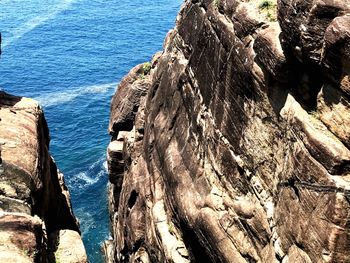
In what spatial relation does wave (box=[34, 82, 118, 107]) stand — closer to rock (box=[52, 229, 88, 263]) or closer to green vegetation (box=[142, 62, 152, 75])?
green vegetation (box=[142, 62, 152, 75])

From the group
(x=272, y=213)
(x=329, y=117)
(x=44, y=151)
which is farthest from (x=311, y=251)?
(x=44, y=151)

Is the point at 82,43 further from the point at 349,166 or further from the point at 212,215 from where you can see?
the point at 349,166

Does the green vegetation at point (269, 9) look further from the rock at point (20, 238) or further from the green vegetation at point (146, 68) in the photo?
the green vegetation at point (146, 68)

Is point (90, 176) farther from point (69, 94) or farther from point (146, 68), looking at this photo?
point (69, 94)

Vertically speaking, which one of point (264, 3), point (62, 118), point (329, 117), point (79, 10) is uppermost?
point (264, 3)

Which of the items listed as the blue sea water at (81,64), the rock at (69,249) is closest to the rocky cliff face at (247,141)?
the rock at (69,249)
